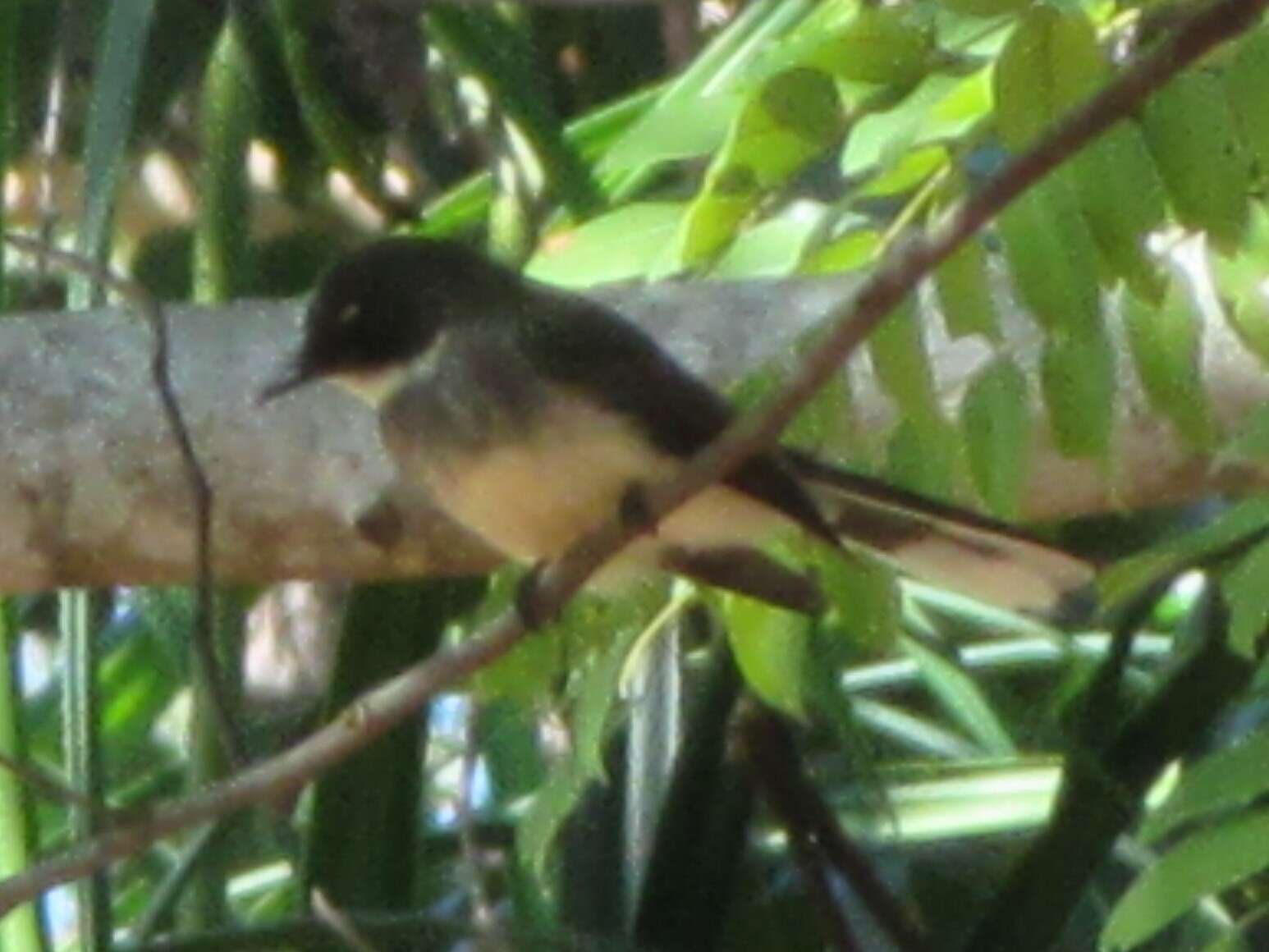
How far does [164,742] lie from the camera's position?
3877mm

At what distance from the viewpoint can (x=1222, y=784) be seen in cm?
172

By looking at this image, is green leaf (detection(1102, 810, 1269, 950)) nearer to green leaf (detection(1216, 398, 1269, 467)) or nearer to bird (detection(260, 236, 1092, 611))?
green leaf (detection(1216, 398, 1269, 467))

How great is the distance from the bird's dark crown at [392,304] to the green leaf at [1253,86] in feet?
2.42

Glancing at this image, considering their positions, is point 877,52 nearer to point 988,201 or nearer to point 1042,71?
point 1042,71

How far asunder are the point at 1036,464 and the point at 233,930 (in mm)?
699

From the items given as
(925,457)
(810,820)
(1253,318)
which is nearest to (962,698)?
(810,820)

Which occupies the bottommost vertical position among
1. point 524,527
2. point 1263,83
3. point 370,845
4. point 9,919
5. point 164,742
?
point 164,742

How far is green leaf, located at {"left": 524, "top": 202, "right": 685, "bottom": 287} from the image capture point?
2072mm

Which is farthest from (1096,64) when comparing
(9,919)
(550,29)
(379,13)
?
(550,29)

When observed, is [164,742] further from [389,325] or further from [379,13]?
[389,325]

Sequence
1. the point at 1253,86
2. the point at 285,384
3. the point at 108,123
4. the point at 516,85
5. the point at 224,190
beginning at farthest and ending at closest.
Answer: the point at 516,85 → the point at 224,190 → the point at 108,123 → the point at 285,384 → the point at 1253,86

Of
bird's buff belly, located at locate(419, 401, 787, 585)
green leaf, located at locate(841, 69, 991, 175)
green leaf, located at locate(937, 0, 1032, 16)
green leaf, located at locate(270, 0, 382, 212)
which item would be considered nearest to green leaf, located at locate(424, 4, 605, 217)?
green leaf, located at locate(270, 0, 382, 212)

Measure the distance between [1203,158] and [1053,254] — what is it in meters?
0.10

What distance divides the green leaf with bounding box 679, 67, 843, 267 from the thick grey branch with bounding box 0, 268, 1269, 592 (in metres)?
0.22
